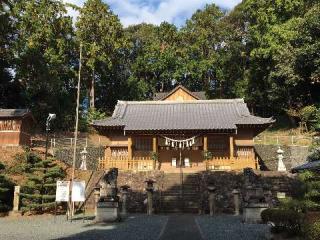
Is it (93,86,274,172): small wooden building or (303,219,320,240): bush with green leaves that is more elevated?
(93,86,274,172): small wooden building

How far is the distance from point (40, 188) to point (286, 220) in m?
14.8

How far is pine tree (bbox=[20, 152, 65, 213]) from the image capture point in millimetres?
21188

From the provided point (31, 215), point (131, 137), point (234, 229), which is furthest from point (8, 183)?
point (234, 229)

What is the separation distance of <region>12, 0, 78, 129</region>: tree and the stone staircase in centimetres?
1998

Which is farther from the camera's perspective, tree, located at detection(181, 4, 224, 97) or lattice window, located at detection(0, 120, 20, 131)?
tree, located at detection(181, 4, 224, 97)

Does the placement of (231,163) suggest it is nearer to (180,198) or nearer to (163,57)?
(180,198)

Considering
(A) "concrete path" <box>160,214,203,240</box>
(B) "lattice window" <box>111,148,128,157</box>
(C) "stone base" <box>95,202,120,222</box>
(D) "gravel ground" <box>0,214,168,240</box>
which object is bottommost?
(D) "gravel ground" <box>0,214,168,240</box>

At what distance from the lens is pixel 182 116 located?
33312mm

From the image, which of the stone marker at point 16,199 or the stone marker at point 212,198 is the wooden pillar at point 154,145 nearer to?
the stone marker at point 212,198

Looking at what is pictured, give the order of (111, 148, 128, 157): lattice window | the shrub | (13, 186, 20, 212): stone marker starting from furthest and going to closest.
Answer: (111, 148, 128, 157): lattice window → (13, 186, 20, 212): stone marker → the shrub

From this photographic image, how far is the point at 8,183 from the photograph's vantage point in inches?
861

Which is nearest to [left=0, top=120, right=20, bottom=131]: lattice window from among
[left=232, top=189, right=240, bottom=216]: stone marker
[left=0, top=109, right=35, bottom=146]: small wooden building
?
[left=0, top=109, right=35, bottom=146]: small wooden building

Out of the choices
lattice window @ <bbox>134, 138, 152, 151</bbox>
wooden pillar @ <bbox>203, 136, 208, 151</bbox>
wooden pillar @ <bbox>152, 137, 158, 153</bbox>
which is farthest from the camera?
lattice window @ <bbox>134, 138, 152, 151</bbox>

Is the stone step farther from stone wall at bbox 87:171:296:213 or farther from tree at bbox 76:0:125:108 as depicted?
tree at bbox 76:0:125:108
